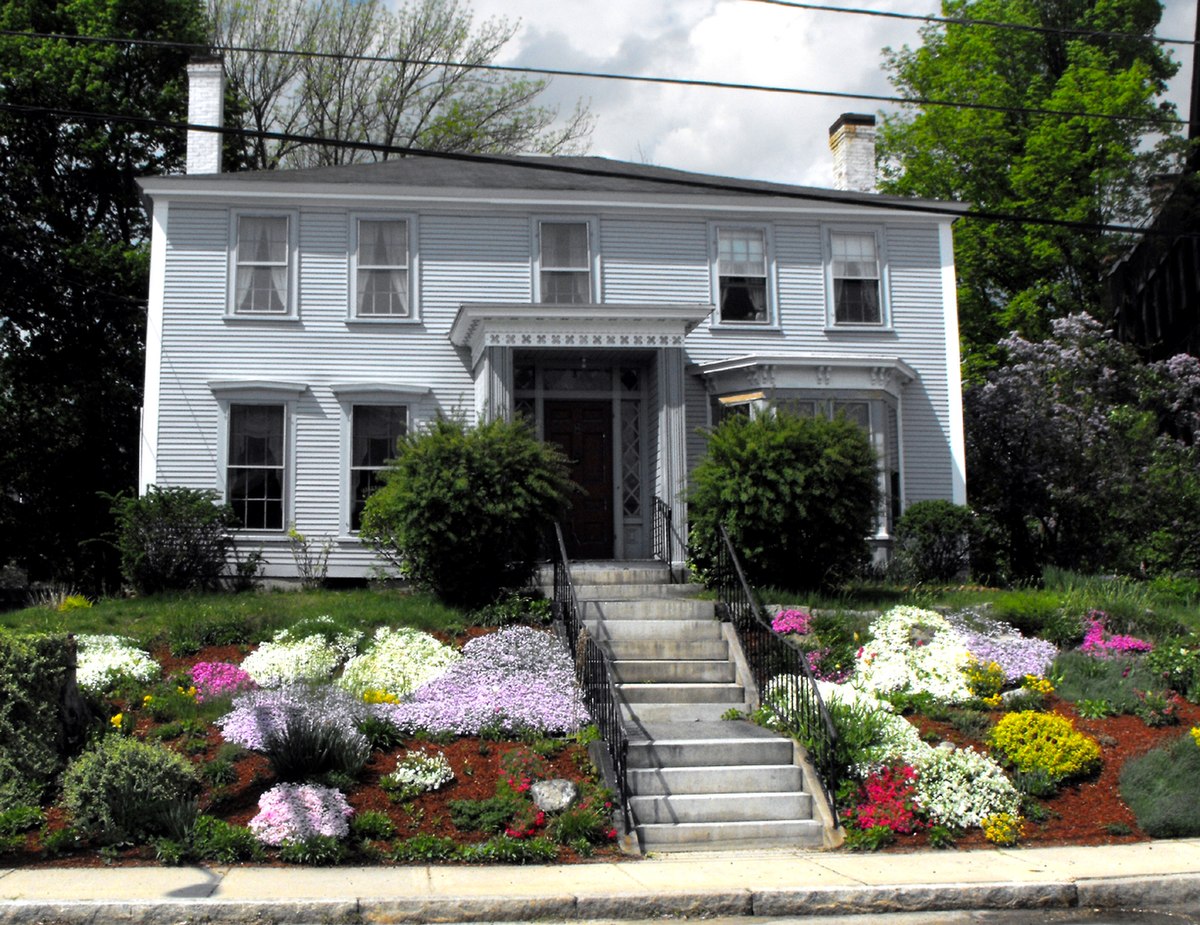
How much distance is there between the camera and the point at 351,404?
1834 cm

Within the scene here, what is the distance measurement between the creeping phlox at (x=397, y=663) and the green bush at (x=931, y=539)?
7.80 m

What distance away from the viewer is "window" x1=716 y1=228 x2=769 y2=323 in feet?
63.7

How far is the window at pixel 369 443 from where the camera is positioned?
18.2m

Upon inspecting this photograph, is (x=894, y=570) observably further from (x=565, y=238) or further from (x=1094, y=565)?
(x=565, y=238)

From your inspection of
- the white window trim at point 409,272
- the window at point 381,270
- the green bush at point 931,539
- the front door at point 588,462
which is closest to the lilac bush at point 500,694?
the front door at point 588,462

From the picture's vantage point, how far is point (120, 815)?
339 inches

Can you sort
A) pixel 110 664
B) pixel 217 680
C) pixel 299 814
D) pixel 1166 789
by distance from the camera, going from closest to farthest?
pixel 299 814 → pixel 1166 789 → pixel 217 680 → pixel 110 664

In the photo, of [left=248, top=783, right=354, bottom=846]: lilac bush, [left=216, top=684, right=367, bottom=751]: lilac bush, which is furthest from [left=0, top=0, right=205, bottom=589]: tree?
[left=248, top=783, right=354, bottom=846]: lilac bush

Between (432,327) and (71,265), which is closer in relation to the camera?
(432,327)

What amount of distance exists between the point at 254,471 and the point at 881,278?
1035cm

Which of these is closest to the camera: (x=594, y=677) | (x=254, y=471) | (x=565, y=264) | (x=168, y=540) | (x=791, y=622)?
(x=594, y=677)

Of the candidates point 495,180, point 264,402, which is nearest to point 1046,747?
point 264,402

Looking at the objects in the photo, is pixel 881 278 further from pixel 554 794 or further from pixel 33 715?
pixel 33 715

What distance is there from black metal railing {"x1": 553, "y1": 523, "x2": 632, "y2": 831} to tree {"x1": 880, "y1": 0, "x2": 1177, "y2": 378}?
1697 cm
